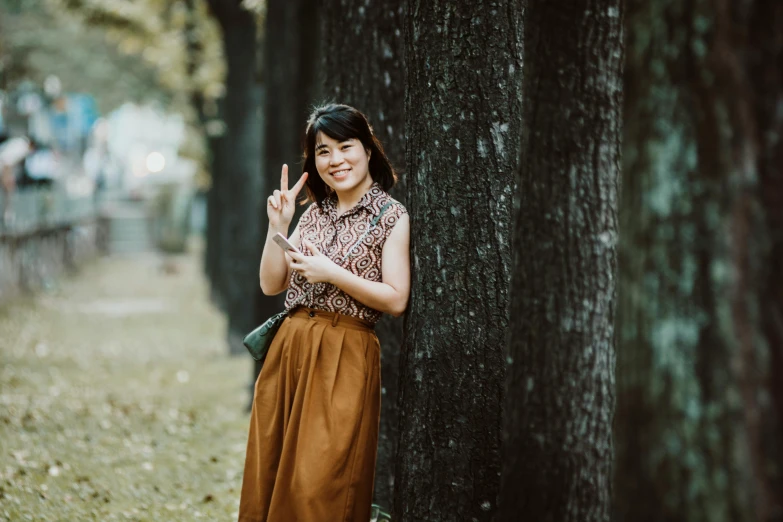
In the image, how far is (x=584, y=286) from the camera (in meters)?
4.48

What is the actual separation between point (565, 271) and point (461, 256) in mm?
504

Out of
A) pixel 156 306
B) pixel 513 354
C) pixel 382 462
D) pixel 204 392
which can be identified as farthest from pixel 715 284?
pixel 156 306

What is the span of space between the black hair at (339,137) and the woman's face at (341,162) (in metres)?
0.03

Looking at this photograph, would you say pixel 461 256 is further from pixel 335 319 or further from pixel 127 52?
pixel 127 52

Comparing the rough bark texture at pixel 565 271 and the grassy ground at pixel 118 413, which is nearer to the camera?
the rough bark texture at pixel 565 271

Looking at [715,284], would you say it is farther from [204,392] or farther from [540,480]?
[204,392]

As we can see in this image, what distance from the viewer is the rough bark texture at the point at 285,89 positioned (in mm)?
9367

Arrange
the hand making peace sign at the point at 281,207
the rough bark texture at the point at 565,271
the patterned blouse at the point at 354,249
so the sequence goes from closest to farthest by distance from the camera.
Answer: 1. the rough bark texture at the point at 565,271
2. the patterned blouse at the point at 354,249
3. the hand making peace sign at the point at 281,207

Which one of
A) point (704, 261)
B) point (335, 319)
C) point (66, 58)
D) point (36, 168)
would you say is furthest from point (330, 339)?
point (66, 58)

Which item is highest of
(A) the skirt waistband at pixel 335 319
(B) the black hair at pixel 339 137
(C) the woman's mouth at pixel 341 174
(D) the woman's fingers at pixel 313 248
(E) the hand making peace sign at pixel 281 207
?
(B) the black hair at pixel 339 137

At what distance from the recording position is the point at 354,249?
14.3ft

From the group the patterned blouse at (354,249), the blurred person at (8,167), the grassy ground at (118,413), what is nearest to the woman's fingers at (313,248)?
the patterned blouse at (354,249)

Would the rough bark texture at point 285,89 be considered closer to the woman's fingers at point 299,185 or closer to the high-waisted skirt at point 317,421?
the woman's fingers at point 299,185

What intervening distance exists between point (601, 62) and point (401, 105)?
6.22 ft
